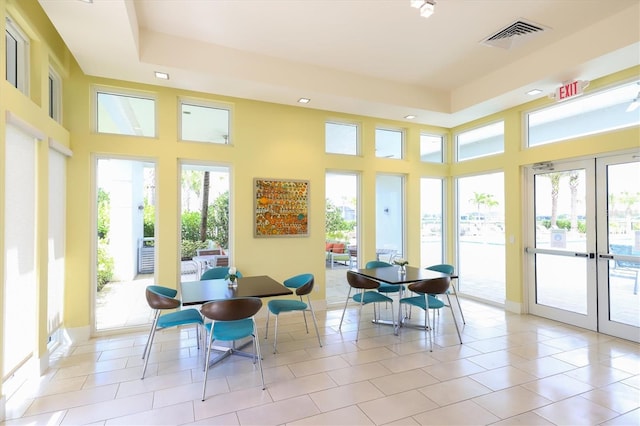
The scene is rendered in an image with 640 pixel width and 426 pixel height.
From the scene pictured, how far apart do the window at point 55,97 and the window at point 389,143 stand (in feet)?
14.7

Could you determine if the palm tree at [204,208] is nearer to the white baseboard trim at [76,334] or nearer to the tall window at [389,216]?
the white baseboard trim at [76,334]

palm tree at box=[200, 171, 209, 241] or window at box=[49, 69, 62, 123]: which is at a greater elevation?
window at box=[49, 69, 62, 123]

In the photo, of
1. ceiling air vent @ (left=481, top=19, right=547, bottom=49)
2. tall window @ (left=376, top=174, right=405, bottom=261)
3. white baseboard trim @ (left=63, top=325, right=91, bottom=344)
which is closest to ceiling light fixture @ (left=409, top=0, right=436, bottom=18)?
ceiling air vent @ (left=481, top=19, right=547, bottom=49)

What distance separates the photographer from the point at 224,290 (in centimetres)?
345

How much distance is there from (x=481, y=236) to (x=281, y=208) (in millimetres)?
3615

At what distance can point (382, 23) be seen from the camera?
342 centimetres

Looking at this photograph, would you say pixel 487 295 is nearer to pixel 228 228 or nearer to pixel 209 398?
pixel 228 228

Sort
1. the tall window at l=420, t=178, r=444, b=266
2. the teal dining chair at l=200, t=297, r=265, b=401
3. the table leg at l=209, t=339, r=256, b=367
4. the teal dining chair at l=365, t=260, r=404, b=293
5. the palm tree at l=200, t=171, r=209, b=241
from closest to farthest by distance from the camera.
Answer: the teal dining chair at l=200, t=297, r=265, b=401, the table leg at l=209, t=339, r=256, b=367, the palm tree at l=200, t=171, r=209, b=241, the teal dining chair at l=365, t=260, r=404, b=293, the tall window at l=420, t=178, r=444, b=266

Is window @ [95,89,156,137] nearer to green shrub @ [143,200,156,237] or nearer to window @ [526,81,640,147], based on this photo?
green shrub @ [143,200,156,237]

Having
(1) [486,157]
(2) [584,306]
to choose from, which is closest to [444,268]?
(2) [584,306]

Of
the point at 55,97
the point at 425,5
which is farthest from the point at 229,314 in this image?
the point at 55,97

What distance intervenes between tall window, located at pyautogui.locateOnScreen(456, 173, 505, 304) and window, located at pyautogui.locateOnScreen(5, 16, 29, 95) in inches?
248

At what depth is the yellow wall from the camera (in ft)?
12.2

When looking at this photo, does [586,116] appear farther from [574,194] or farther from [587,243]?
[587,243]
